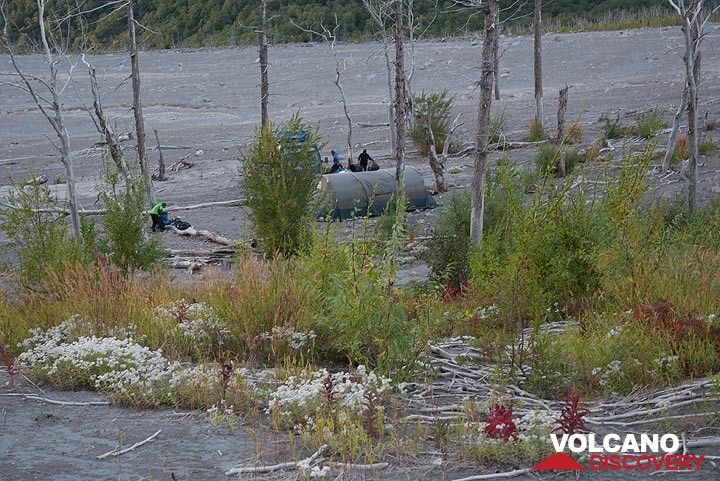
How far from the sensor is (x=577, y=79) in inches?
1775

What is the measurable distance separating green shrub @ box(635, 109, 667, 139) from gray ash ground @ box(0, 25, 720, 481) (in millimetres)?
1109

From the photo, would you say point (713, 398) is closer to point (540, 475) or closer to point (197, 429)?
point (540, 475)

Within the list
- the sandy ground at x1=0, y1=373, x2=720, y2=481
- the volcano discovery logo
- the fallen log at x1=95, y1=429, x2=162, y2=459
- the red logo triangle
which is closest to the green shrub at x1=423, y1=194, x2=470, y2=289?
the sandy ground at x1=0, y1=373, x2=720, y2=481

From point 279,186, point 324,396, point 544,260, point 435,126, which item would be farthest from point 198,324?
point 435,126

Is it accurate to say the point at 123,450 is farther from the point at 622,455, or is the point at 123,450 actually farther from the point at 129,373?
the point at 622,455

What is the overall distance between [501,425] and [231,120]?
1405 inches

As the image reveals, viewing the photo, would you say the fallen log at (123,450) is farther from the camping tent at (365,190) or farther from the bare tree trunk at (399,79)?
the camping tent at (365,190)

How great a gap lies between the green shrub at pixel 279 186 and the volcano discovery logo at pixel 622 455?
29.3 ft

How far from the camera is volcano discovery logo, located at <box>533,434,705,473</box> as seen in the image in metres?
5.29

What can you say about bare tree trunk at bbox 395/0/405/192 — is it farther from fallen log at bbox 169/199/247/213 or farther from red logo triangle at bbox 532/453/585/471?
red logo triangle at bbox 532/453/585/471

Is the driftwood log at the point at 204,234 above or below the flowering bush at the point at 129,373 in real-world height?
below

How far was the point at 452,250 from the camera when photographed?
12.5 metres

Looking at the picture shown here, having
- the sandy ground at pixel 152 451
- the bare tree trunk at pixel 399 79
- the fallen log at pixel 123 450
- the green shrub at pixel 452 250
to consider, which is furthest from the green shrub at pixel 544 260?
the bare tree trunk at pixel 399 79

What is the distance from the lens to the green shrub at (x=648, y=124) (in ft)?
81.4
